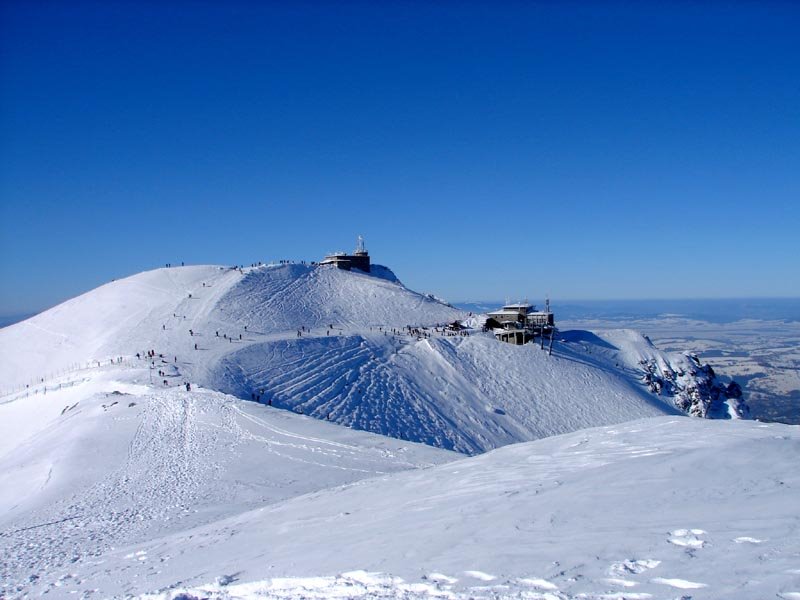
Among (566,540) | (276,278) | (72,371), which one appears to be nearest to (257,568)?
(566,540)

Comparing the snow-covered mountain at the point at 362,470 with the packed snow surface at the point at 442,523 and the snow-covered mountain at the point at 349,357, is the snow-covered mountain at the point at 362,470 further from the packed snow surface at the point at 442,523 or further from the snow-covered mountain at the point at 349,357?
the snow-covered mountain at the point at 349,357

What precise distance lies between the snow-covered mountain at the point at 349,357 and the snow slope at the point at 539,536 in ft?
76.7

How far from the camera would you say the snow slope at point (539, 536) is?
24.8 ft

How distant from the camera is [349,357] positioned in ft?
156

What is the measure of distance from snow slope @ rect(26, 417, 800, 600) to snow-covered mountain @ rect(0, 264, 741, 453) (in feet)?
76.7

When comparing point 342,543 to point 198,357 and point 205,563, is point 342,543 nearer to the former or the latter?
point 205,563

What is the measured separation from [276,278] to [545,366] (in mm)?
31461

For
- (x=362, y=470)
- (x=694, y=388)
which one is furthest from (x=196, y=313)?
(x=694, y=388)

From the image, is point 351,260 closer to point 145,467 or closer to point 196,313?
point 196,313

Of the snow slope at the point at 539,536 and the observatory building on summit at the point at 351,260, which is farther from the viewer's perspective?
the observatory building on summit at the point at 351,260

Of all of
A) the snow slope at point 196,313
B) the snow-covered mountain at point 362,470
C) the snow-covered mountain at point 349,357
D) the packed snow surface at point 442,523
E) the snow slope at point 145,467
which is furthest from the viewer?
the snow slope at point 196,313

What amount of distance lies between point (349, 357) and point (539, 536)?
127 feet

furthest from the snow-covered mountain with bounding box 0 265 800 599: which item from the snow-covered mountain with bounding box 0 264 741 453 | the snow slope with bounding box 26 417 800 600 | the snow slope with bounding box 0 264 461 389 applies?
the snow slope with bounding box 0 264 461 389

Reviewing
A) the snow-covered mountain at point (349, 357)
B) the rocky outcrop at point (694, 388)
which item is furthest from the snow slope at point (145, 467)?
the rocky outcrop at point (694, 388)
